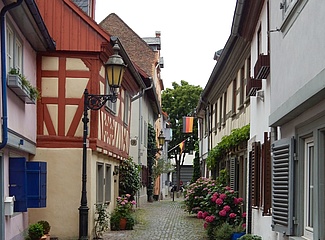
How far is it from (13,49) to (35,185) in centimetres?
280

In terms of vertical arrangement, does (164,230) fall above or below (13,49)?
below

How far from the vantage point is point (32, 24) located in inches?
448

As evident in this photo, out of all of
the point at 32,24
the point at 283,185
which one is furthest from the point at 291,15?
the point at 32,24

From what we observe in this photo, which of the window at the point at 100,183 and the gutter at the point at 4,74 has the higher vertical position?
the gutter at the point at 4,74

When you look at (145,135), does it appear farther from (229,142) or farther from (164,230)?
(229,142)

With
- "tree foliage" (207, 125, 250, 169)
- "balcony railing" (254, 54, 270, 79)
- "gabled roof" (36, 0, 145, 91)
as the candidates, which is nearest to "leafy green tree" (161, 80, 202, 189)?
"tree foliage" (207, 125, 250, 169)

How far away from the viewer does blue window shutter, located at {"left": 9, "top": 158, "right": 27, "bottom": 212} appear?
10.9 metres

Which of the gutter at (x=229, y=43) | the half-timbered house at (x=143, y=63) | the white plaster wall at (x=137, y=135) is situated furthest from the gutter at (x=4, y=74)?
the half-timbered house at (x=143, y=63)

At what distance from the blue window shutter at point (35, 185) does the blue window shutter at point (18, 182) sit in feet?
3.04

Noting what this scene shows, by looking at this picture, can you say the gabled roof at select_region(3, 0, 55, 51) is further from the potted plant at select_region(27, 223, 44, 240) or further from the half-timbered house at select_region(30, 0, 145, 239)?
the potted plant at select_region(27, 223, 44, 240)

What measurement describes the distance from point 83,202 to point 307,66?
7.85m

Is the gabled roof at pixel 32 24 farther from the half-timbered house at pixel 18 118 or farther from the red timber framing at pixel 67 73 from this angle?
the red timber framing at pixel 67 73

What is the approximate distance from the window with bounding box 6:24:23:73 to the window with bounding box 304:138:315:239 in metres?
5.71

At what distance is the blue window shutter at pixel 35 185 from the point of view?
12.0 m
